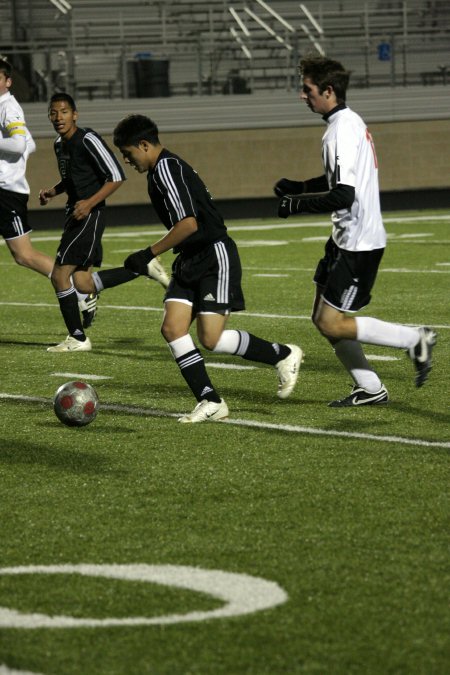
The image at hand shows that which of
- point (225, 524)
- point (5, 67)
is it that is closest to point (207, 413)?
point (225, 524)

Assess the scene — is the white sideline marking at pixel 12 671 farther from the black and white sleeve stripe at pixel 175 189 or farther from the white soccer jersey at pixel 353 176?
the white soccer jersey at pixel 353 176

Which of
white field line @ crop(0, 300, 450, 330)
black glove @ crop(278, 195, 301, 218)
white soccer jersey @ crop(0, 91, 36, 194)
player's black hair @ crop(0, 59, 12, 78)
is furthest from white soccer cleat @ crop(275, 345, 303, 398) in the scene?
player's black hair @ crop(0, 59, 12, 78)

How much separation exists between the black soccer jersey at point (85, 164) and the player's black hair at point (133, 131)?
3.29 metres

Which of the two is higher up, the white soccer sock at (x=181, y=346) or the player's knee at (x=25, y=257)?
the white soccer sock at (x=181, y=346)

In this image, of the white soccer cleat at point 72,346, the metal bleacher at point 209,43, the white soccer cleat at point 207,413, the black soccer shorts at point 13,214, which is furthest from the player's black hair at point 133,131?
the metal bleacher at point 209,43

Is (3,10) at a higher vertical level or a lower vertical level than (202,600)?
higher

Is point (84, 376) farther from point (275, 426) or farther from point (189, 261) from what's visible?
point (275, 426)

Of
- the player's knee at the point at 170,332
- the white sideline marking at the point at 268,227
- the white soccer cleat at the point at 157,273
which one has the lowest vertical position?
the white sideline marking at the point at 268,227

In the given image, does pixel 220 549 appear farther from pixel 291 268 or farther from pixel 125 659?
pixel 291 268

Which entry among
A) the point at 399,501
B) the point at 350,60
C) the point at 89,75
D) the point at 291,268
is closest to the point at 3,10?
the point at 89,75

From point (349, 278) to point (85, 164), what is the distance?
153 inches

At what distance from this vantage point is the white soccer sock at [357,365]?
721 centimetres

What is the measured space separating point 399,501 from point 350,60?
963 inches

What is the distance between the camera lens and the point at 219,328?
705 centimetres
